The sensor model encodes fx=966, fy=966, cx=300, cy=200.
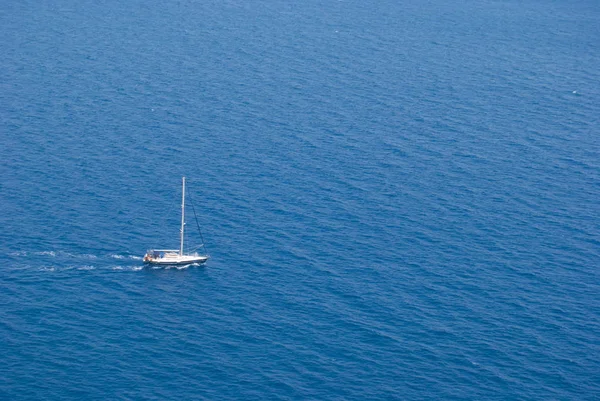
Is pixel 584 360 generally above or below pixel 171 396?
above

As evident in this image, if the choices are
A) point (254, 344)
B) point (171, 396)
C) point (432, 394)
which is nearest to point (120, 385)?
point (171, 396)

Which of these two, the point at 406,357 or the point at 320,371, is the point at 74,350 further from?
the point at 406,357

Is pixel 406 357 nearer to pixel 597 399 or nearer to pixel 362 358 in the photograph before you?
pixel 362 358

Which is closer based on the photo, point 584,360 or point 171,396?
point 171,396

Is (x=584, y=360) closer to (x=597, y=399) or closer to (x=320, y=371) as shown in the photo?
(x=597, y=399)

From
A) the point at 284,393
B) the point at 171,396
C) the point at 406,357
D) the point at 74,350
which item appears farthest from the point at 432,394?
the point at 74,350

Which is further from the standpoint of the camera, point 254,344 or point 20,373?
point 254,344

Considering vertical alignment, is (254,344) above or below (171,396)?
above
